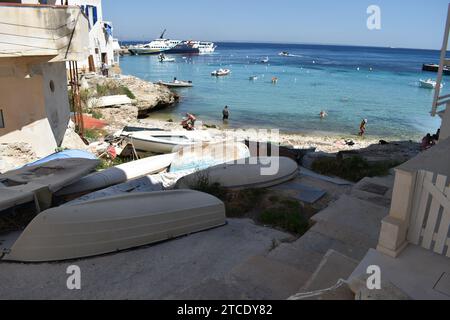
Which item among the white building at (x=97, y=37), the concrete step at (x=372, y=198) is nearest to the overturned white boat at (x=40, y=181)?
the concrete step at (x=372, y=198)

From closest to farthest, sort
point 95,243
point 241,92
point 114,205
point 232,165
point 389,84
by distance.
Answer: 1. point 95,243
2. point 114,205
3. point 232,165
4. point 241,92
5. point 389,84

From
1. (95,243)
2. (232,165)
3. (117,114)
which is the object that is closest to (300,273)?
(95,243)

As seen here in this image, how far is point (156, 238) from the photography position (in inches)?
233

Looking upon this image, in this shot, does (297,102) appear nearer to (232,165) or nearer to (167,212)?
(232,165)

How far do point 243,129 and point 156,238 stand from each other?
67.4 feet

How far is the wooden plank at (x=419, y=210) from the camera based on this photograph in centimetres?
369

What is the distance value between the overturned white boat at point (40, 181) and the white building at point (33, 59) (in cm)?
240

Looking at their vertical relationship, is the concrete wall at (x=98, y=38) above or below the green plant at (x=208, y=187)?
above

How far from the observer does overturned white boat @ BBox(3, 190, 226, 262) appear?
16.8 ft

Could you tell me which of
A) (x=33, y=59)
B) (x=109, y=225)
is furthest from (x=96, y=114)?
(x=109, y=225)

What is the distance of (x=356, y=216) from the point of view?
23.3 ft

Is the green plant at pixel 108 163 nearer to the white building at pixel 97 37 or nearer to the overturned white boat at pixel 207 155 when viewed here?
the overturned white boat at pixel 207 155

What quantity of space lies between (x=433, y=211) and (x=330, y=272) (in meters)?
1.28

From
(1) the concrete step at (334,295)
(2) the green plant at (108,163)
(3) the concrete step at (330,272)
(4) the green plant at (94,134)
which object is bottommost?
(2) the green plant at (108,163)
